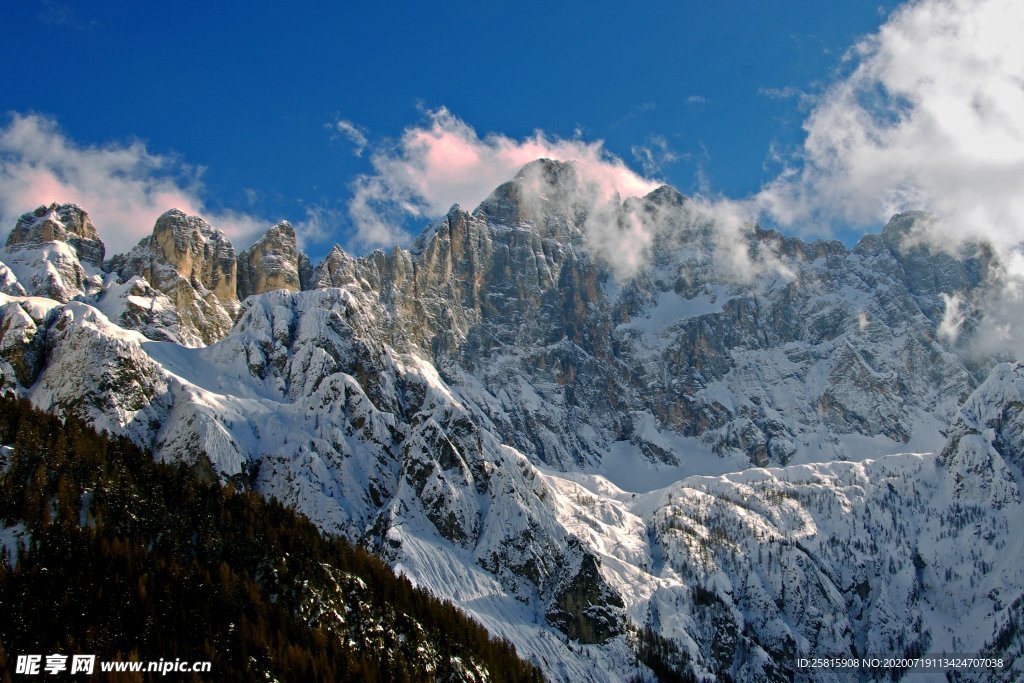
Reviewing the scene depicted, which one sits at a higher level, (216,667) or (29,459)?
(29,459)

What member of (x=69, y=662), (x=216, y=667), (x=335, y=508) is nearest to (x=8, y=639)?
(x=69, y=662)

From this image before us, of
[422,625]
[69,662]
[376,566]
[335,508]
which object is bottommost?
[69,662]

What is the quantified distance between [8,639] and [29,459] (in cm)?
2982

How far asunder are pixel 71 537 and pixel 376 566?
4975cm

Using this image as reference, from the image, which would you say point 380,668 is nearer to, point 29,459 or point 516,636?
point 29,459

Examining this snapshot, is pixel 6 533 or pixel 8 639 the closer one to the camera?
pixel 8 639

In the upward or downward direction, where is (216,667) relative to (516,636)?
downward

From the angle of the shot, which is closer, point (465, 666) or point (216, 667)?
point (216, 667)

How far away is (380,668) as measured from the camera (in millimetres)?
122688

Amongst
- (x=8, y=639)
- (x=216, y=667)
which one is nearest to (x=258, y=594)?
(x=216, y=667)

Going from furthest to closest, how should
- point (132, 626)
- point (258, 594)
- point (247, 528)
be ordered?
point (247, 528) → point (258, 594) → point (132, 626)

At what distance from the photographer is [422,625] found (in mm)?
139250

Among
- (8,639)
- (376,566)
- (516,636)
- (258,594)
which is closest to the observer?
(8,639)

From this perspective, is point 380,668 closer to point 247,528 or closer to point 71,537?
point 247,528
